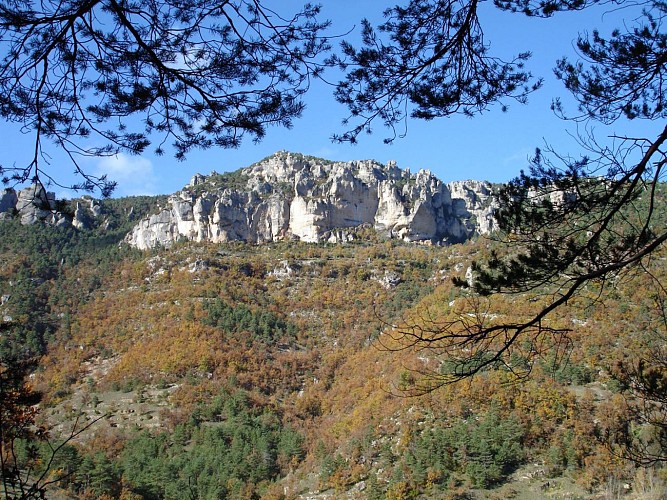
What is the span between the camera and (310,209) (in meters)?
82.4

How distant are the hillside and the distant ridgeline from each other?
2480 mm

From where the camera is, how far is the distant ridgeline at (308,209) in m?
82.0

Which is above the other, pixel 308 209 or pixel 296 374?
pixel 308 209

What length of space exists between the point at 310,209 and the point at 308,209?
343mm

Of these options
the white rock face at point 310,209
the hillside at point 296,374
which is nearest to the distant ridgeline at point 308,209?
the white rock face at point 310,209

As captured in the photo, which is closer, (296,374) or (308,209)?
(296,374)

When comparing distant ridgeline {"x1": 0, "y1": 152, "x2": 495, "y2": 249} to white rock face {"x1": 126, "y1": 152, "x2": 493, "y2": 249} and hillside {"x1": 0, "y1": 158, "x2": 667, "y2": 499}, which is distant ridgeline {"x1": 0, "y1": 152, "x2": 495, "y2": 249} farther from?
hillside {"x1": 0, "y1": 158, "x2": 667, "y2": 499}

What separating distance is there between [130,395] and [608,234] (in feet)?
169

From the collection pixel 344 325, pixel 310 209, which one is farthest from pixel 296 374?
pixel 310 209

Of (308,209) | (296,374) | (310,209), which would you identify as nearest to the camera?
(296,374)

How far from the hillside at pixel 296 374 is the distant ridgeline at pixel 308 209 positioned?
2.48 m

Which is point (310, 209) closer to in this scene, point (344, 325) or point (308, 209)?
point (308, 209)

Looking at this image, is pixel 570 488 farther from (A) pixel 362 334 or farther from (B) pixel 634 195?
(A) pixel 362 334

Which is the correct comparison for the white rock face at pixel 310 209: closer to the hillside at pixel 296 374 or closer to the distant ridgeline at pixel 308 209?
the distant ridgeline at pixel 308 209
